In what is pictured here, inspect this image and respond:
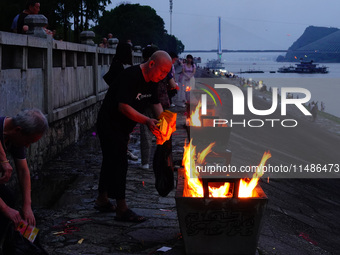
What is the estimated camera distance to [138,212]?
6703 millimetres

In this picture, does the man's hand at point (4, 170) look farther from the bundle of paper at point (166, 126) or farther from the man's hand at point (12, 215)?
the bundle of paper at point (166, 126)

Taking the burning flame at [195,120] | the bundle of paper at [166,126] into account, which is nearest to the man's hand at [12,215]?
the bundle of paper at [166,126]

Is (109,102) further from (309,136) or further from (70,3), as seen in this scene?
(70,3)

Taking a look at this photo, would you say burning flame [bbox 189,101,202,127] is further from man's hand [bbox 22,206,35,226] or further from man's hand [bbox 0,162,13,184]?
man's hand [bbox 0,162,13,184]

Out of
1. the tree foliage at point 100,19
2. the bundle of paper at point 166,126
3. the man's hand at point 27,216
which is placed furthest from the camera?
the tree foliage at point 100,19

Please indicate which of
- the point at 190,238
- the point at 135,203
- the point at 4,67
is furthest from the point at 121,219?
the point at 4,67

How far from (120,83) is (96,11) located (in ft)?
145

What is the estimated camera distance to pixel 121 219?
6.20 metres

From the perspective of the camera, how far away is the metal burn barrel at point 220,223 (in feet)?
15.9

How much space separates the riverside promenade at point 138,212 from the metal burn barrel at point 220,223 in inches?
15.7

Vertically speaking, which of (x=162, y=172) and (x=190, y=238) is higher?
(x=162, y=172)

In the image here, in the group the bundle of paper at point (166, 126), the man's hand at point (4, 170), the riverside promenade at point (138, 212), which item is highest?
the bundle of paper at point (166, 126)

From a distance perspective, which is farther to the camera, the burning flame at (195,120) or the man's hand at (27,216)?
the burning flame at (195,120)

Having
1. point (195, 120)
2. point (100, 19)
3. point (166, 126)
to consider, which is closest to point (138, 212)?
point (166, 126)
